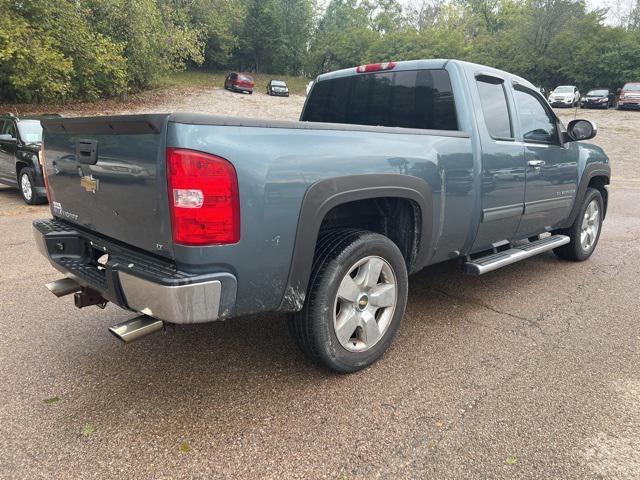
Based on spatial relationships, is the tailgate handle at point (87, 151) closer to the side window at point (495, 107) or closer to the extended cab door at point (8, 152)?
the side window at point (495, 107)

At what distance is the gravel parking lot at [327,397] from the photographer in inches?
82.9

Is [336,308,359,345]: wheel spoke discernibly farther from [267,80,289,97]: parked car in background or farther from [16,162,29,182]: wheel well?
[267,80,289,97]: parked car in background

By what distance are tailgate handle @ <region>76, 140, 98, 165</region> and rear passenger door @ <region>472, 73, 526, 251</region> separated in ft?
8.36

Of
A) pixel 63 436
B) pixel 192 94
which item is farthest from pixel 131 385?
pixel 192 94

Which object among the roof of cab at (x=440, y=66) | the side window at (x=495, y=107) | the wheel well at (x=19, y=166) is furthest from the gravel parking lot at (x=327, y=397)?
the wheel well at (x=19, y=166)

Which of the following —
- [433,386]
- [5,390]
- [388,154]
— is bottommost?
[5,390]

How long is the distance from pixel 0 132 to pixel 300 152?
31.5 ft

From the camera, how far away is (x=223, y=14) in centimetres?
4319

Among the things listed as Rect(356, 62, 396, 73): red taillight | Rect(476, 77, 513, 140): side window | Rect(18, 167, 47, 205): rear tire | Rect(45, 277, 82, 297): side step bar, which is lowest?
Rect(18, 167, 47, 205): rear tire

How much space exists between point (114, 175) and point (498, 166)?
8.83 ft

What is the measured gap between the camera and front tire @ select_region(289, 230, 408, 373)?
8.31 ft

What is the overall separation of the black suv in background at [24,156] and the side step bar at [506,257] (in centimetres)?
759

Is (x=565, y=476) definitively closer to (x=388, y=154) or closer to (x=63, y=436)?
(x=388, y=154)

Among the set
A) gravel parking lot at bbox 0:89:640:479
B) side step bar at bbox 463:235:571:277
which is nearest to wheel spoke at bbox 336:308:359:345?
gravel parking lot at bbox 0:89:640:479
